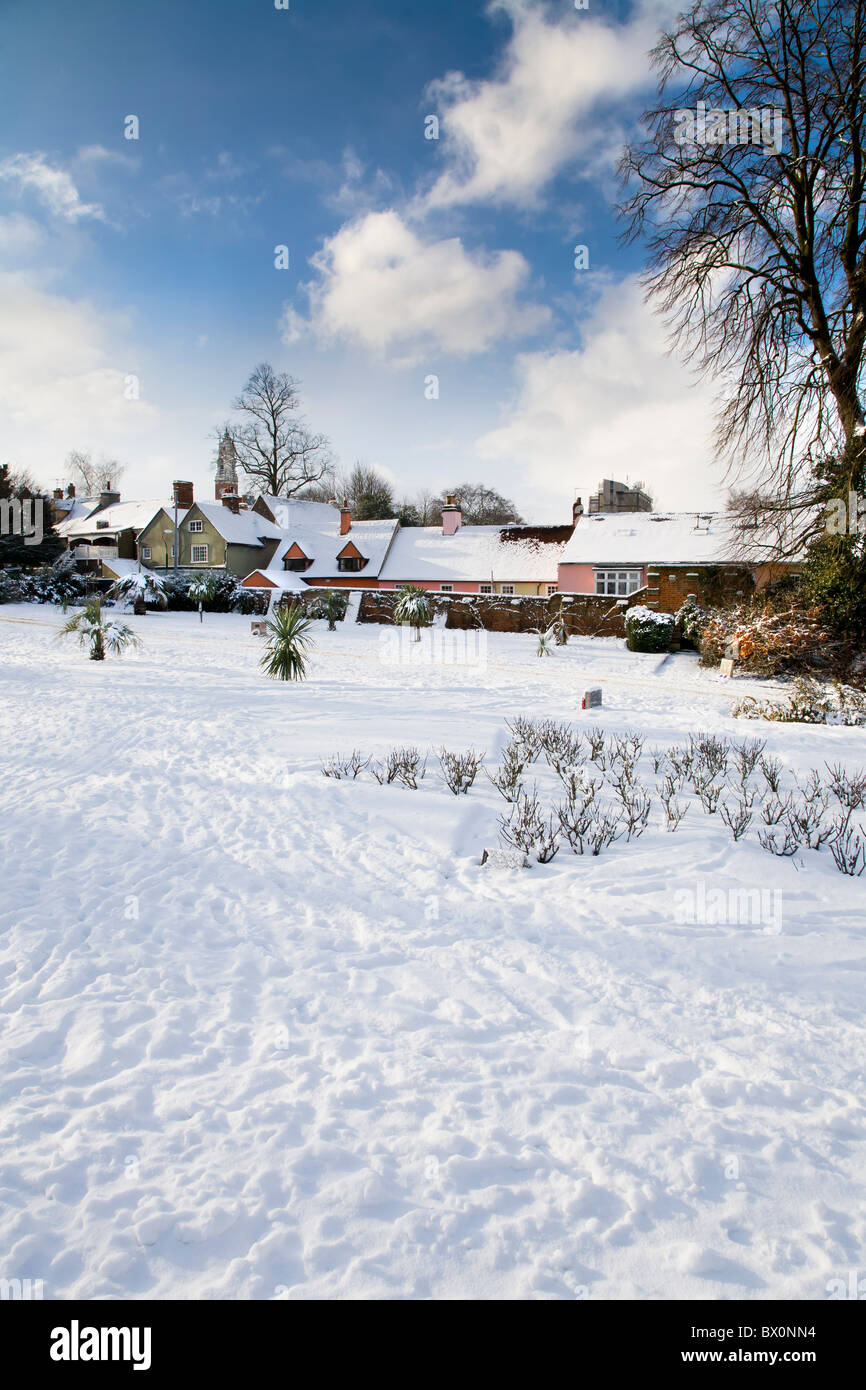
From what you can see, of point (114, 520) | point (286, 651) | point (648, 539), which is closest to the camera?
point (286, 651)

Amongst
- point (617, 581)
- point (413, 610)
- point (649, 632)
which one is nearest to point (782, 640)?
point (649, 632)

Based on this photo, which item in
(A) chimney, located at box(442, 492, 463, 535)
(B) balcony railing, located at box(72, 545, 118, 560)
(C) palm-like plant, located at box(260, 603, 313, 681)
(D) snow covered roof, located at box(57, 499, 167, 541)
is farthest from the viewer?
(D) snow covered roof, located at box(57, 499, 167, 541)

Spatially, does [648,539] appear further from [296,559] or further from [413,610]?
[296,559]

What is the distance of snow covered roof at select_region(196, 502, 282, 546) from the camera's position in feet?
127

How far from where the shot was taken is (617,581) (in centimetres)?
2948

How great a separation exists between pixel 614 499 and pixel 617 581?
14.1 m

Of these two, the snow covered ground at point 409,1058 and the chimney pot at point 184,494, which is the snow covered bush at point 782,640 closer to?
the snow covered ground at point 409,1058

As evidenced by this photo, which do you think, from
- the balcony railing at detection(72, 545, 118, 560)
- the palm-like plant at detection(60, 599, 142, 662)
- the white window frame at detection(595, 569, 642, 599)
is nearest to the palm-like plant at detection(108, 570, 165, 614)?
the palm-like plant at detection(60, 599, 142, 662)

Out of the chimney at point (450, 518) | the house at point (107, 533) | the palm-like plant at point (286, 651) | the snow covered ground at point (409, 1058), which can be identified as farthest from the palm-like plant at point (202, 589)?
the snow covered ground at point (409, 1058)

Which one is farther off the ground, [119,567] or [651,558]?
[119,567]

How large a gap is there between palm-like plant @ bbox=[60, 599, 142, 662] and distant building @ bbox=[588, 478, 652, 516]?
29.1m

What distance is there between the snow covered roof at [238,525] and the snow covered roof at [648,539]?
19139mm

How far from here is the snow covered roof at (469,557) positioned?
33562mm

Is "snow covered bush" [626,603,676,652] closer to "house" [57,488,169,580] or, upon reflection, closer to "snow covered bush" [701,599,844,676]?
"snow covered bush" [701,599,844,676]
